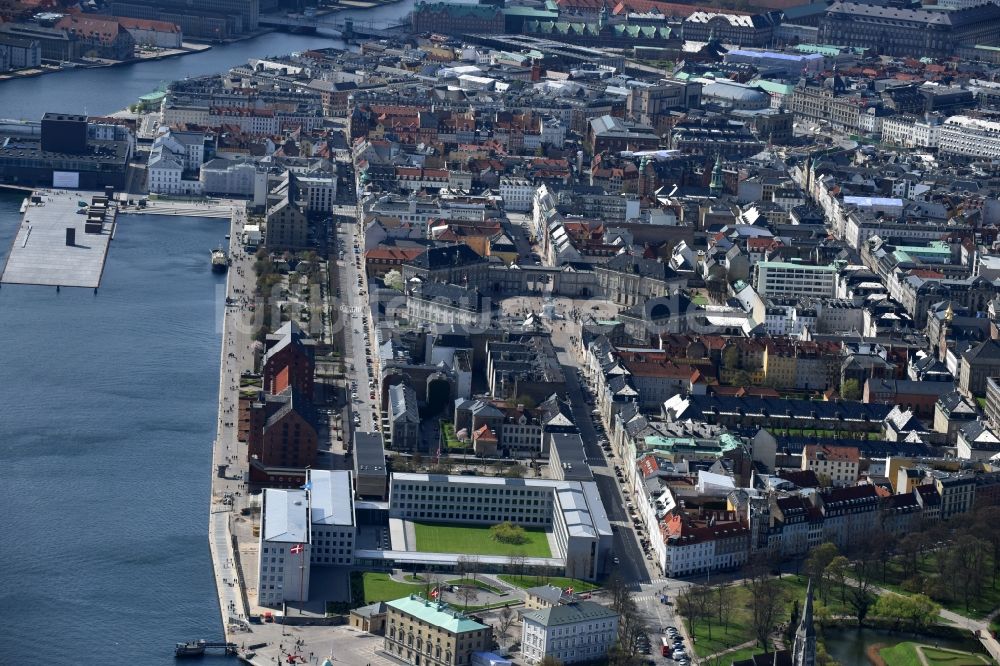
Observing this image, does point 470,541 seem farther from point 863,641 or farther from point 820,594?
point 863,641

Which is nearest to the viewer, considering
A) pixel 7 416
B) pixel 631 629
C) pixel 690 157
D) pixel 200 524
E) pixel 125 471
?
pixel 631 629

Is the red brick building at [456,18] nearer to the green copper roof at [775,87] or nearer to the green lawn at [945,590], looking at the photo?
the green copper roof at [775,87]

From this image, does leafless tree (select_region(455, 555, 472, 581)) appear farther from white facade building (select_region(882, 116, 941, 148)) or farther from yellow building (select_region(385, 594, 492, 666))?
white facade building (select_region(882, 116, 941, 148))

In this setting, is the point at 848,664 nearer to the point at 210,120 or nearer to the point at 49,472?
the point at 49,472

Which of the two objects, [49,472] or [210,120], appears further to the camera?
[210,120]

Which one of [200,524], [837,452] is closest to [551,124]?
[837,452]

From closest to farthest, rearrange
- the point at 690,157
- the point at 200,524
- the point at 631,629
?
the point at 631,629
the point at 200,524
the point at 690,157
